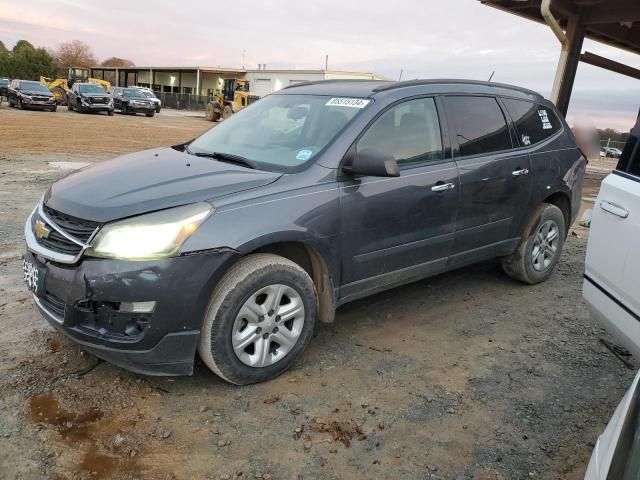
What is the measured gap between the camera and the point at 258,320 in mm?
2980

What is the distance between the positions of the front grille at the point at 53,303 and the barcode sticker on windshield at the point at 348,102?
7.03ft

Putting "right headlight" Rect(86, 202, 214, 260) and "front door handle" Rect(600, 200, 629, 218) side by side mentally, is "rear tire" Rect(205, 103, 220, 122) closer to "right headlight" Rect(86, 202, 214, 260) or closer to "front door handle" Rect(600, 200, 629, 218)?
"right headlight" Rect(86, 202, 214, 260)

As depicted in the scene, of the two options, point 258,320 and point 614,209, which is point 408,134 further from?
point 258,320

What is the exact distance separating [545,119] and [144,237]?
3.93 metres

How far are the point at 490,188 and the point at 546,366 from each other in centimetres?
144

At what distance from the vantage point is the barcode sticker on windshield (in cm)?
357

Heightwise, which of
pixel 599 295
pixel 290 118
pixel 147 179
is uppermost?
pixel 290 118

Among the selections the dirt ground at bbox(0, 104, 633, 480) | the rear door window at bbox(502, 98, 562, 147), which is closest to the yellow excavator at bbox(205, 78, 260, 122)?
the rear door window at bbox(502, 98, 562, 147)

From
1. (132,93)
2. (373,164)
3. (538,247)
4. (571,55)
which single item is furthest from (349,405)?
(132,93)

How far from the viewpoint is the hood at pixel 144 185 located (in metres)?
2.75

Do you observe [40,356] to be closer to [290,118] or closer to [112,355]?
[112,355]

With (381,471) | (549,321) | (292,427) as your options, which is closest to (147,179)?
(292,427)

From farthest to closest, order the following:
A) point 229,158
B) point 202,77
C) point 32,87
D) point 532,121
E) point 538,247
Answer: point 202,77
point 32,87
point 538,247
point 532,121
point 229,158

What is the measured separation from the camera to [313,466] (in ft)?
8.04
